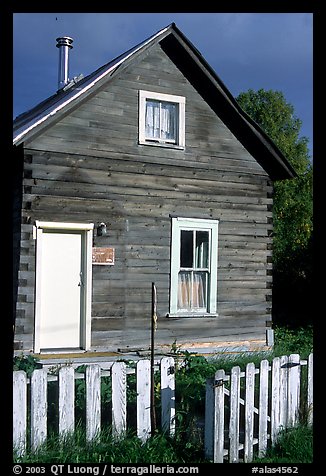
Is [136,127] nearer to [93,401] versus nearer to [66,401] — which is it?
[93,401]

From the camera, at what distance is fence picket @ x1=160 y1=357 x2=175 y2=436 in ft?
19.9

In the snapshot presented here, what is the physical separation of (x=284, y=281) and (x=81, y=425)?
16.6m

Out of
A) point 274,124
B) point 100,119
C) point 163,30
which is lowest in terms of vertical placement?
point 100,119

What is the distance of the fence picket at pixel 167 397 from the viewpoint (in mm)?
6062

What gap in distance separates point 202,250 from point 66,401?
24.5ft

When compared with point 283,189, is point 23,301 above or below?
below

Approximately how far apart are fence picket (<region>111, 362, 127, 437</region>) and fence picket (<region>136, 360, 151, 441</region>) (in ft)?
0.49

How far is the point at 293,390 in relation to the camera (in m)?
6.86

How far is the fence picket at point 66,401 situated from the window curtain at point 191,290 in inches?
272

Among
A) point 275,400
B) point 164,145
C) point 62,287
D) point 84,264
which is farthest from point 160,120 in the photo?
point 275,400

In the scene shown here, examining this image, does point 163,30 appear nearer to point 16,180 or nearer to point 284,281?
point 16,180

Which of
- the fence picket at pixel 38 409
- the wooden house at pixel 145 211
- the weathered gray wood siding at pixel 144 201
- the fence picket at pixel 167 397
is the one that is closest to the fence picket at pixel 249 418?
the fence picket at pixel 167 397

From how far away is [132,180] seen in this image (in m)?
12.0
